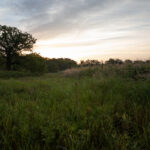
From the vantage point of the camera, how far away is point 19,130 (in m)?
1.47

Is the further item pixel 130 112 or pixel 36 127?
pixel 130 112

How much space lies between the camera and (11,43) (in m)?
20.1

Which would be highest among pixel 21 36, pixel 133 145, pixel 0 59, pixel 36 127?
pixel 21 36

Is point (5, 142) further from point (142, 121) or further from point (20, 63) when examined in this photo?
point (20, 63)


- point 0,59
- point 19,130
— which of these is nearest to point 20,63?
point 0,59

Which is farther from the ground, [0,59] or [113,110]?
[0,59]

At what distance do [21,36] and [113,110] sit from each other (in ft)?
76.3

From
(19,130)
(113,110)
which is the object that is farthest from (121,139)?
(19,130)

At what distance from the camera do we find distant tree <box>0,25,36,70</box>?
64.4 feet

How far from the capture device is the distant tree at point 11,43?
19641 millimetres

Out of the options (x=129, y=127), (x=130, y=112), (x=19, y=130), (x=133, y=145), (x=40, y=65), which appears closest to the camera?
(x=133, y=145)

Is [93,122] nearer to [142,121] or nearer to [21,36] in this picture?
[142,121]

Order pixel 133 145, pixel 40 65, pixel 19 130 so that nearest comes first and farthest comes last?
pixel 133 145, pixel 19 130, pixel 40 65

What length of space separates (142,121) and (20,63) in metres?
22.5
